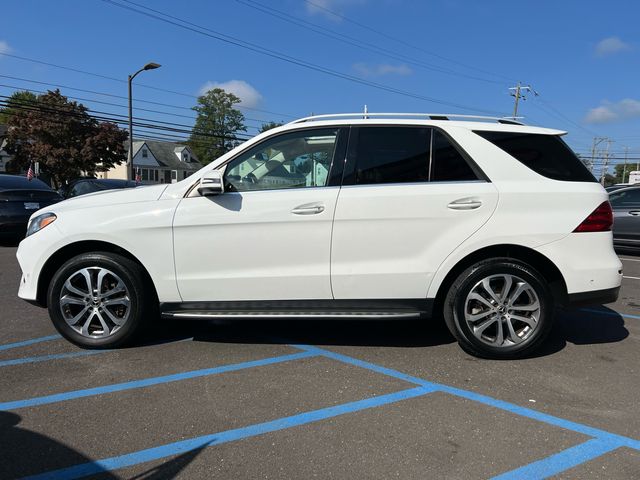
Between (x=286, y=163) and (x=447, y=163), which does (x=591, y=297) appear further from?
(x=286, y=163)

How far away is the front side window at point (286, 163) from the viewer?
13.5 feet

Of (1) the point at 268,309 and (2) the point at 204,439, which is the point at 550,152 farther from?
(2) the point at 204,439

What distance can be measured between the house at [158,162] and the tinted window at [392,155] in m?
62.3

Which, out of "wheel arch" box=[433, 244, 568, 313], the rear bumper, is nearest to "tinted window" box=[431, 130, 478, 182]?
"wheel arch" box=[433, 244, 568, 313]

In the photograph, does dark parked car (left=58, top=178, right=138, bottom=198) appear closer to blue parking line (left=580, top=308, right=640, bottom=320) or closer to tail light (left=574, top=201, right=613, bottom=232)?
blue parking line (left=580, top=308, right=640, bottom=320)

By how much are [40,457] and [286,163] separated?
263 cm

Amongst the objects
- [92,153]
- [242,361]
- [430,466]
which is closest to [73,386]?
[242,361]

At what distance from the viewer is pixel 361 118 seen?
432 centimetres

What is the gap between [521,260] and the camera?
4125 millimetres

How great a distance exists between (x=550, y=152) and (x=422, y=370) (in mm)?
2064

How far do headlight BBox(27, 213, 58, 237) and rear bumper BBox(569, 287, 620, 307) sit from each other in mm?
4309

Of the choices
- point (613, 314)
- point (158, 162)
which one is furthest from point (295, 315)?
point (158, 162)

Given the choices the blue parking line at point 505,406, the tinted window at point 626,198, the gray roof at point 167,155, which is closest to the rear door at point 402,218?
the blue parking line at point 505,406

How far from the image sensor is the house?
67188 millimetres
